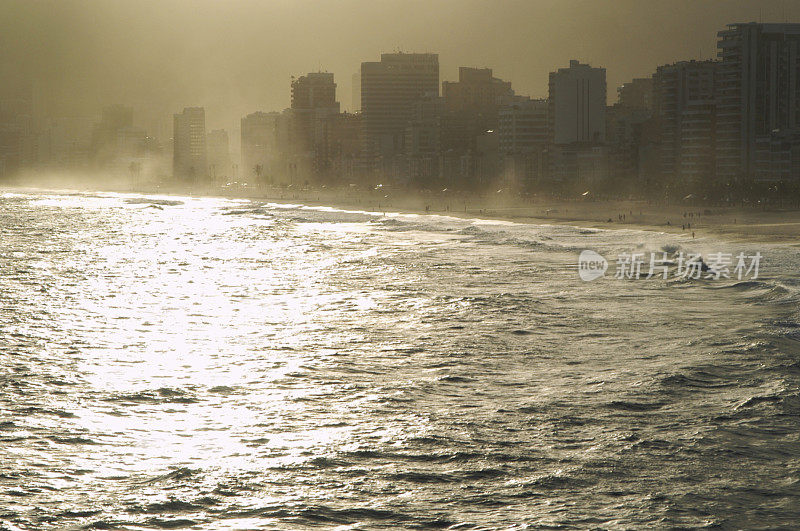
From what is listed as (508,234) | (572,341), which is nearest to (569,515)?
(572,341)

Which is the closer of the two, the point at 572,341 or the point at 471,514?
Result: the point at 471,514

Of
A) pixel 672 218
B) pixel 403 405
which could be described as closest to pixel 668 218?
pixel 672 218

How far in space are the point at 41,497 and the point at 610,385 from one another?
15.1 metres

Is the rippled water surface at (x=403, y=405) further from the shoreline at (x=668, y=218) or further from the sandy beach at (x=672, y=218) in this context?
the sandy beach at (x=672, y=218)

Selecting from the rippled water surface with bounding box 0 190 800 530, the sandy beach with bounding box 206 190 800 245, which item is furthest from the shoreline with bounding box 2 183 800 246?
the rippled water surface with bounding box 0 190 800 530

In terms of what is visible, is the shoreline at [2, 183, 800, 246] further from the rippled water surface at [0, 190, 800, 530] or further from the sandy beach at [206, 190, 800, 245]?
the rippled water surface at [0, 190, 800, 530]

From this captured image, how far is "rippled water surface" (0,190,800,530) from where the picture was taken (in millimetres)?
17047

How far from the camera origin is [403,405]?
78.1 ft

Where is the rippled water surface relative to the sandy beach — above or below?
below

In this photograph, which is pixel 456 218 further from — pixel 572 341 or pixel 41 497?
pixel 41 497

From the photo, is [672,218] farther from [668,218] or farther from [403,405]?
[403,405]

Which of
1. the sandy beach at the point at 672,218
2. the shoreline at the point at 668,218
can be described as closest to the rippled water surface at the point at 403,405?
the shoreline at the point at 668,218

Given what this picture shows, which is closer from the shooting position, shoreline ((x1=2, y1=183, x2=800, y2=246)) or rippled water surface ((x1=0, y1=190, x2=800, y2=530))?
rippled water surface ((x1=0, y1=190, x2=800, y2=530))

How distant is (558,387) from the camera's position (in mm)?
25281
